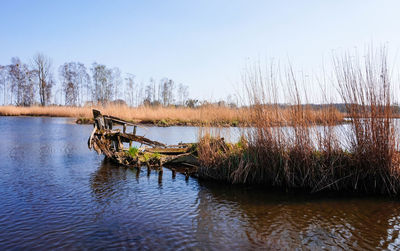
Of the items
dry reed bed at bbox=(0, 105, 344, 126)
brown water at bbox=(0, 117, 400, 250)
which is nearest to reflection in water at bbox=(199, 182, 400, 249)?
brown water at bbox=(0, 117, 400, 250)

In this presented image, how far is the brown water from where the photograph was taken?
A: 3.62 meters

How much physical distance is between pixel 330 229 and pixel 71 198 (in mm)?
4203

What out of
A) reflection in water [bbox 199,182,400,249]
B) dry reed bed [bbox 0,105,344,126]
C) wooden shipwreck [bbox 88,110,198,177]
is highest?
dry reed bed [bbox 0,105,344,126]

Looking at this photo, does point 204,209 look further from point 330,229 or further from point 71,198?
point 71,198

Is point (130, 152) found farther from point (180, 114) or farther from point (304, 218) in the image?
point (180, 114)

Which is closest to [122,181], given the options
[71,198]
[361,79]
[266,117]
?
[71,198]

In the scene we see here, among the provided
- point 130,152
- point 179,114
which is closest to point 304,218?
point 130,152

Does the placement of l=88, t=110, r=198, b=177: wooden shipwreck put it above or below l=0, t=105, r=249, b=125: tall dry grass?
below

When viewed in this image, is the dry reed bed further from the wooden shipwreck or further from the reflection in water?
the reflection in water

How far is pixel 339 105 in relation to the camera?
19.3 feet

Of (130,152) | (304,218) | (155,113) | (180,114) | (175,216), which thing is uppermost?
(155,113)

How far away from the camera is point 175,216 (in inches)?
175

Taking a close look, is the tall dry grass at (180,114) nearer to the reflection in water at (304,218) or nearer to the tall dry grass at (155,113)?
the tall dry grass at (155,113)

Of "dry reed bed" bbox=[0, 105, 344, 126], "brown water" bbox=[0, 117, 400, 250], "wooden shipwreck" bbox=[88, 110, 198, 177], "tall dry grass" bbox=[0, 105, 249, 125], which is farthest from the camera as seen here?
"wooden shipwreck" bbox=[88, 110, 198, 177]
